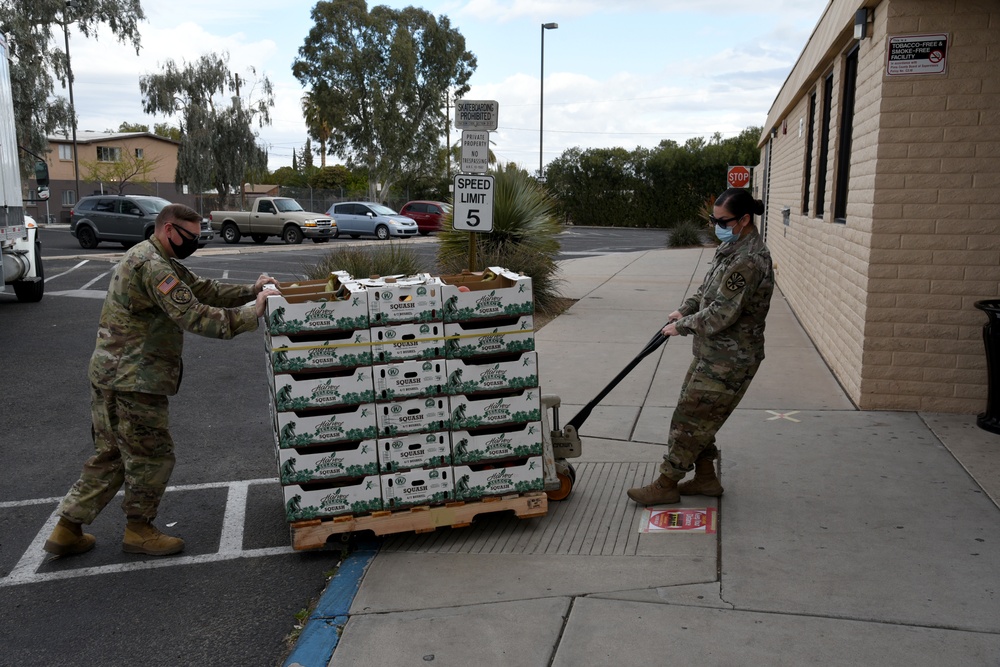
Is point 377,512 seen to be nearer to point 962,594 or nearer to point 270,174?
point 962,594

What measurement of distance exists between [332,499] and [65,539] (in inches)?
55.1

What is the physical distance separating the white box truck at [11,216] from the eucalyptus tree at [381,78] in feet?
137

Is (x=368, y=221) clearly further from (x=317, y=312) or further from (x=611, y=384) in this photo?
(x=317, y=312)

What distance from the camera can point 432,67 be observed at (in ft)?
184

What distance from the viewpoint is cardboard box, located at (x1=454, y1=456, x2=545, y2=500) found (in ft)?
15.5

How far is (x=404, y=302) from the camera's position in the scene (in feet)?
14.9

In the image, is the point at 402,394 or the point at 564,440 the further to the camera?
the point at 564,440

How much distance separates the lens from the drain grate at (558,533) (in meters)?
4.61

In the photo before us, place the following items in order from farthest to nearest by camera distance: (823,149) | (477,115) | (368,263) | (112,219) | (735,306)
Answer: (112,219), (368,263), (823,149), (477,115), (735,306)

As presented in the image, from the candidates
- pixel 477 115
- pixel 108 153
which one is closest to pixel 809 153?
pixel 477 115

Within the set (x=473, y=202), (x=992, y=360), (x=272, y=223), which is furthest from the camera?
(x=272, y=223)

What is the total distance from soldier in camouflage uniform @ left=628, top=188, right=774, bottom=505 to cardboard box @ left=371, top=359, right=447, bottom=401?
1286mm

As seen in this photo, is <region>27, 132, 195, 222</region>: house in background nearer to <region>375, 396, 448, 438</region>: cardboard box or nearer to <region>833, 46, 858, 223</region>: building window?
<region>833, 46, 858, 223</region>: building window

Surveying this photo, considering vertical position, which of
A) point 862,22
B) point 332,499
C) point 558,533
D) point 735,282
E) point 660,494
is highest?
point 862,22
